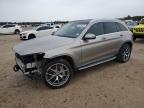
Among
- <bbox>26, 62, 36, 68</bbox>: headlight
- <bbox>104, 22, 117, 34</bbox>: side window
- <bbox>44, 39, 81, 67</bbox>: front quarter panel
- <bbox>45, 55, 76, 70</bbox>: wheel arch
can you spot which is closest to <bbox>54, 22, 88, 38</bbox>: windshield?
<bbox>44, 39, 81, 67</bbox>: front quarter panel

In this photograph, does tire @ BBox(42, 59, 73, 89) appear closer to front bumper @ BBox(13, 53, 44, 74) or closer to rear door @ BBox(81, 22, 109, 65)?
front bumper @ BBox(13, 53, 44, 74)

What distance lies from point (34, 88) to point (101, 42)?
Result: 2484 mm

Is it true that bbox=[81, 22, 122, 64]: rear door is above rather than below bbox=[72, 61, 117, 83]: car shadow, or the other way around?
above

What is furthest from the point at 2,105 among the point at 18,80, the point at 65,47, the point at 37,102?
the point at 65,47

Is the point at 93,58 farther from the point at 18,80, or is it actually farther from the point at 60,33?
the point at 18,80

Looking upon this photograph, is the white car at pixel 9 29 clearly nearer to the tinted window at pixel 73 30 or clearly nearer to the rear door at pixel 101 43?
the tinted window at pixel 73 30

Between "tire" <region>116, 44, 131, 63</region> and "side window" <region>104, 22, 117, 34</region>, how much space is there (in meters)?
0.84

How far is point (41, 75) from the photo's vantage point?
14.6 feet

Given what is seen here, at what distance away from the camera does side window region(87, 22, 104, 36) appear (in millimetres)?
5467

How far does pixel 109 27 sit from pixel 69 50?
7.21ft

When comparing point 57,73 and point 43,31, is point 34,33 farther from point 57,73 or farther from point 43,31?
point 57,73

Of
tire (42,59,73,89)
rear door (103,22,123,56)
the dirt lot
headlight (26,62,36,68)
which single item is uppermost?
rear door (103,22,123,56)

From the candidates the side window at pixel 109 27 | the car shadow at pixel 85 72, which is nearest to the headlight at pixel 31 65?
the car shadow at pixel 85 72

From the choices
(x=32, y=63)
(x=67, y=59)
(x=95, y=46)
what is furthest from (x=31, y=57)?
(x=95, y=46)
